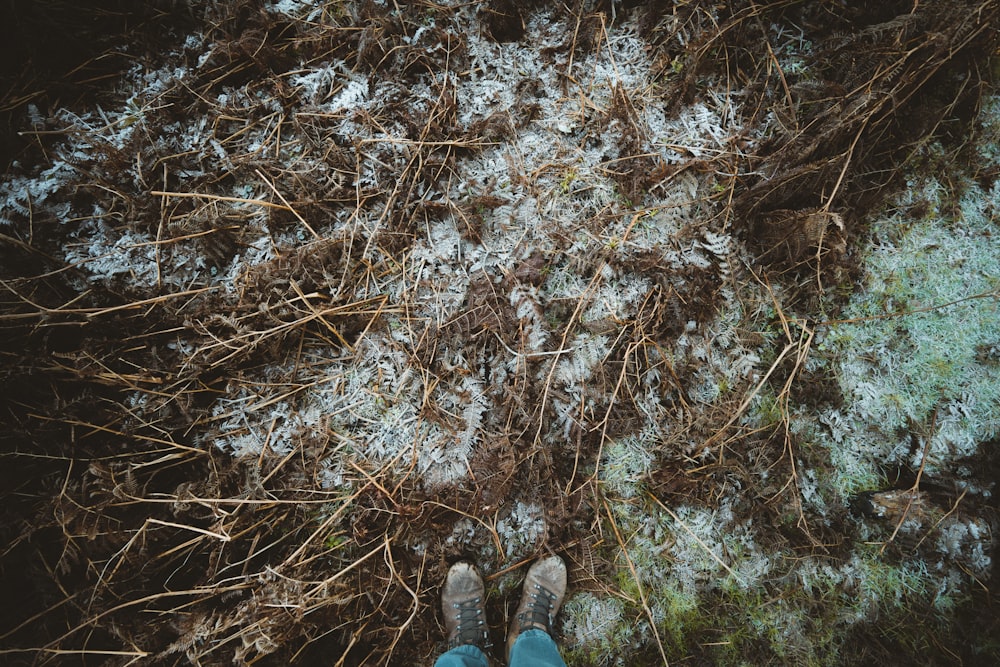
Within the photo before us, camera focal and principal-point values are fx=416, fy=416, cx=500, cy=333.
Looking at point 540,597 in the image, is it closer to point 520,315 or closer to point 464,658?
point 464,658

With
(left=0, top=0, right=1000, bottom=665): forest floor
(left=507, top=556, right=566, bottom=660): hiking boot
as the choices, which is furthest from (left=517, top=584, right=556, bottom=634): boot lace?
(left=0, top=0, right=1000, bottom=665): forest floor

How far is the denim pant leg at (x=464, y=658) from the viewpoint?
199 cm

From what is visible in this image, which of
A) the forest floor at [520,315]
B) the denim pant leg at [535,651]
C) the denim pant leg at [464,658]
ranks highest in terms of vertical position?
the forest floor at [520,315]

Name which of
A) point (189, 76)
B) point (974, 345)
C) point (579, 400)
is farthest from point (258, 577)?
point (974, 345)

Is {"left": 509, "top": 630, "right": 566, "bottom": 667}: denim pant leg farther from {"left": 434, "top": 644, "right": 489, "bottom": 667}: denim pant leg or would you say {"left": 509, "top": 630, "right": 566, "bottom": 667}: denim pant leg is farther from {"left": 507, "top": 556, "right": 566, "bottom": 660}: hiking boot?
{"left": 434, "top": 644, "right": 489, "bottom": 667}: denim pant leg

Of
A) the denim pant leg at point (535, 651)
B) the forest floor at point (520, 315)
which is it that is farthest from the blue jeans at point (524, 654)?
the forest floor at point (520, 315)

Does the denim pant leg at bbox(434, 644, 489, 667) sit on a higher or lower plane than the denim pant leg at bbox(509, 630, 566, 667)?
lower

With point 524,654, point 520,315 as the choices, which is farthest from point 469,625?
point 520,315

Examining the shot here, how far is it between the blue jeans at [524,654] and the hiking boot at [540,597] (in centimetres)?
5

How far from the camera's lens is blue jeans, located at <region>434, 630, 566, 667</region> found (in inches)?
78.9

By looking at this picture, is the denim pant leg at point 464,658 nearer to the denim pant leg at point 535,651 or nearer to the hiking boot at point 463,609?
the hiking boot at point 463,609

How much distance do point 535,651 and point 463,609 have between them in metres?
0.41

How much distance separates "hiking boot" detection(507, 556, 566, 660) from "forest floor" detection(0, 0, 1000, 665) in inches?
3.5

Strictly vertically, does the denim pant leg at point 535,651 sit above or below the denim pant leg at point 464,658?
above
